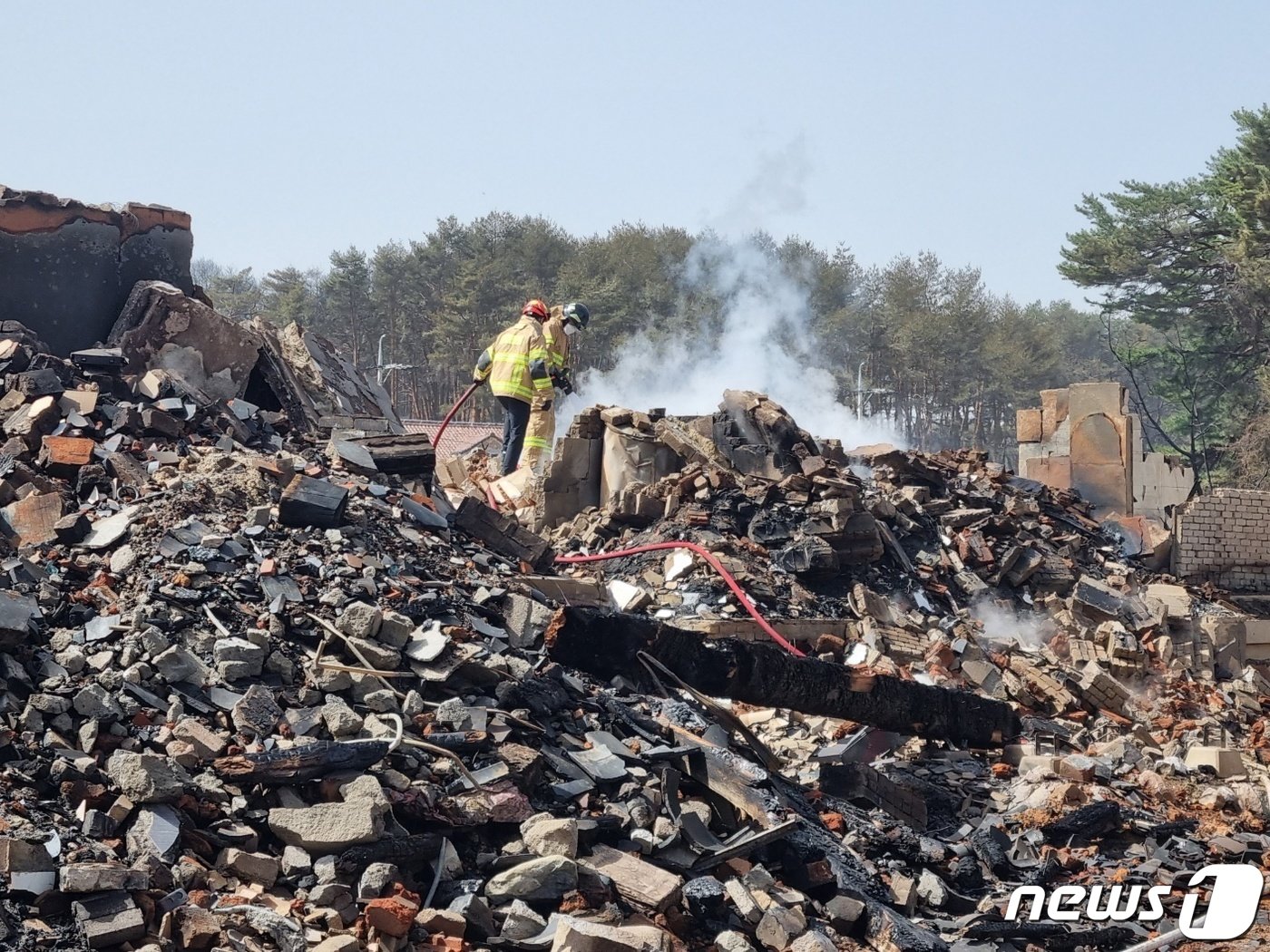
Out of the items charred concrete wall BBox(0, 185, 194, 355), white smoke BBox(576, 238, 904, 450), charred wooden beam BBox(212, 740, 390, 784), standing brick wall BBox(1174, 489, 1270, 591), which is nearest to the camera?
charred wooden beam BBox(212, 740, 390, 784)

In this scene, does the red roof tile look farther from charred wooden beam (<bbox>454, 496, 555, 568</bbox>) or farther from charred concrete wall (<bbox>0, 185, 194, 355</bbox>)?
charred wooden beam (<bbox>454, 496, 555, 568</bbox>)

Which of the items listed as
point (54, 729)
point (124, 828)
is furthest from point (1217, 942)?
point (54, 729)

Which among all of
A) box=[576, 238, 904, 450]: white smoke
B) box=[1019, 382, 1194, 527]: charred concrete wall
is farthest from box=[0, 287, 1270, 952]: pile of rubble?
box=[576, 238, 904, 450]: white smoke

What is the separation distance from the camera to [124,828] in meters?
4.75

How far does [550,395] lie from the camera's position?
12.1m

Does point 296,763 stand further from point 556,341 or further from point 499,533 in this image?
point 556,341

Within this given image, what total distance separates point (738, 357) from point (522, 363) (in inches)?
1020

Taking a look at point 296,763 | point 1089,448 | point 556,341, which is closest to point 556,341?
point 556,341

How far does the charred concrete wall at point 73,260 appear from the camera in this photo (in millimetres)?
9922

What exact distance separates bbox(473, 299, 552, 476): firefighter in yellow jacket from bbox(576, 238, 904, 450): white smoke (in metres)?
17.1

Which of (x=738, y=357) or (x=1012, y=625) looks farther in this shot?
(x=738, y=357)

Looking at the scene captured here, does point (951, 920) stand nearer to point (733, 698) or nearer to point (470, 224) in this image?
point (733, 698)

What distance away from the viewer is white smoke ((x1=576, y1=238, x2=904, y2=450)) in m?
33.4

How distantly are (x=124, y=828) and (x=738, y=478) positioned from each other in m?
7.38
